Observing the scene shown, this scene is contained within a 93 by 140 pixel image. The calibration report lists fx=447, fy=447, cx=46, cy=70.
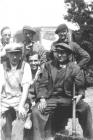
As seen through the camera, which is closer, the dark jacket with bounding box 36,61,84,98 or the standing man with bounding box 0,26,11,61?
the dark jacket with bounding box 36,61,84,98

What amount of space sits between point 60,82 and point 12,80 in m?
0.70

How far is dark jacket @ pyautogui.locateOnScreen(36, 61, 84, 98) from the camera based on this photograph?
6.56 meters

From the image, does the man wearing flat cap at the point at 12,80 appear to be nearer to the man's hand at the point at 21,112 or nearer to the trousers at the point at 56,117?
the man's hand at the point at 21,112

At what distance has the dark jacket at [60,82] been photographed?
6.56 m

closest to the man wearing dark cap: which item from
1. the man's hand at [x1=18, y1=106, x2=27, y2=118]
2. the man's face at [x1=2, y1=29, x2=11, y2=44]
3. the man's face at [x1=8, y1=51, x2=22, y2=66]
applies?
the man's face at [x1=2, y1=29, x2=11, y2=44]

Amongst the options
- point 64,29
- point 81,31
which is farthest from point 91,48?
point 64,29

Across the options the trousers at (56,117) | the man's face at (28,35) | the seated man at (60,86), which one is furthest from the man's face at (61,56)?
the man's face at (28,35)

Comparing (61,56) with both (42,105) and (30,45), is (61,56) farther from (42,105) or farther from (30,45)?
(30,45)

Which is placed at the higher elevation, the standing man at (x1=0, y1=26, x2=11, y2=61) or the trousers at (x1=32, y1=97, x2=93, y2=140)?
the standing man at (x1=0, y1=26, x2=11, y2=61)

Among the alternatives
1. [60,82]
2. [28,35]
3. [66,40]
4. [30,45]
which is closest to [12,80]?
[60,82]

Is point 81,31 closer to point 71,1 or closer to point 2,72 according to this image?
point 71,1

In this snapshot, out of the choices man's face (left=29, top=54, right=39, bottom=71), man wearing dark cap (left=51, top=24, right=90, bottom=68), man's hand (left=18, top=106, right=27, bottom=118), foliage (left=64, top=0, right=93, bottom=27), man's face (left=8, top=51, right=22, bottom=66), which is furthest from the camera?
foliage (left=64, top=0, right=93, bottom=27)

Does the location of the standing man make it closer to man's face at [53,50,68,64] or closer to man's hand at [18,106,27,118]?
man's face at [53,50,68,64]

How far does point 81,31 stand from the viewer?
45.8m
